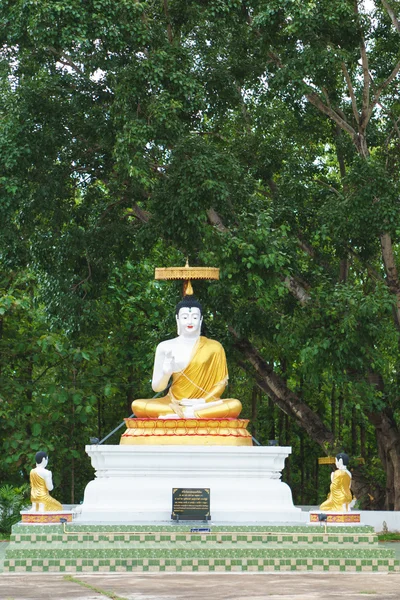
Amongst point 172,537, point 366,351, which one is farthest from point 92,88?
point 172,537

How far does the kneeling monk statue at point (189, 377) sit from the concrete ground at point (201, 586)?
3.33 metres

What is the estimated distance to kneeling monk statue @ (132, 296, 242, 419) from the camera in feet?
39.3

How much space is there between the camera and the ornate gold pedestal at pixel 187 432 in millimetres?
11328

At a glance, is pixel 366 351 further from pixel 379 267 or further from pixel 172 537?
pixel 379 267

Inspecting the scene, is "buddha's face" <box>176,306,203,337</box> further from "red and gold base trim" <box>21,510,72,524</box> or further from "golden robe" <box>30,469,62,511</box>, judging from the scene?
"red and gold base trim" <box>21,510,72,524</box>

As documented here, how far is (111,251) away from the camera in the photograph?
51.4 feet

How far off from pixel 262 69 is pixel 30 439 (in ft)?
22.7

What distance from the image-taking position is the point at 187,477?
36.1 ft

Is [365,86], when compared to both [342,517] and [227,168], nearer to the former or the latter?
[227,168]

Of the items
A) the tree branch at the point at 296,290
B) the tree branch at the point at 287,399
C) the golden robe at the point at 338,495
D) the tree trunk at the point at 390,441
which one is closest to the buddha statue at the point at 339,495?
the golden robe at the point at 338,495

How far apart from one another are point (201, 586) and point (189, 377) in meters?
5.02

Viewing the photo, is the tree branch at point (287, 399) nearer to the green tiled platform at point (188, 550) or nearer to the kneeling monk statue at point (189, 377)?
the kneeling monk statue at point (189, 377)

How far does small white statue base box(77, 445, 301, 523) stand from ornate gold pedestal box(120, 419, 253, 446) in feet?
0.92

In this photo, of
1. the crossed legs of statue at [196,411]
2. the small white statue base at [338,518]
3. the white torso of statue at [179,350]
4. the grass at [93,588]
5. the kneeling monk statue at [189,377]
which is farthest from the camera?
the white torso of statue at [179,350]
